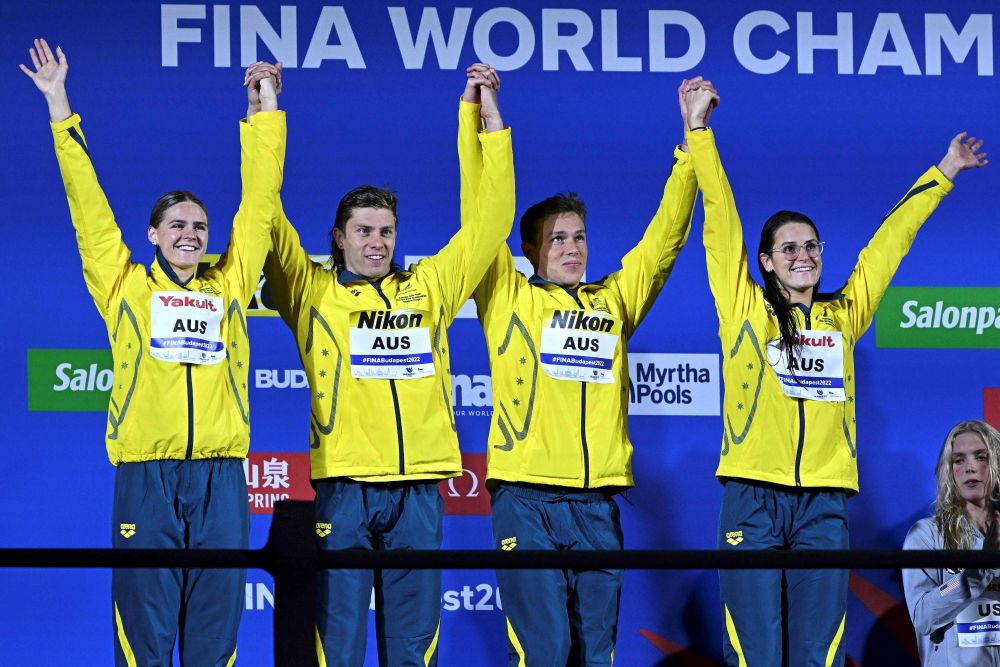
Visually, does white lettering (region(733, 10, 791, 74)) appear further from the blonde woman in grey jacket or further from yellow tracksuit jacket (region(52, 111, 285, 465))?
yellow tracksuit jacket (region(52, 111, 285, 465))

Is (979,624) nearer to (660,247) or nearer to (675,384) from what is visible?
(675,384)

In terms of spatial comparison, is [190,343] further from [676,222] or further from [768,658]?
[768,658]

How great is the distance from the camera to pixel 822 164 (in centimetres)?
441

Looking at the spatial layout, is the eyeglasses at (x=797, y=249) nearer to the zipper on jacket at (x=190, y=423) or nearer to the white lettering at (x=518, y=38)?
the white lettering at (x=518, y=38)

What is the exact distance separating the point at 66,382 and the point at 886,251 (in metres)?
2.57

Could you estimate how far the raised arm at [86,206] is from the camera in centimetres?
334

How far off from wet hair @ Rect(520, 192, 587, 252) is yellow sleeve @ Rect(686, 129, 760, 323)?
358 millimetres

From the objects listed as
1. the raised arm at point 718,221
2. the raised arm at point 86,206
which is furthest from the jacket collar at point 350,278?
the raised arm at point 718,221

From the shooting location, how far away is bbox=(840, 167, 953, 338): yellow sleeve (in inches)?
144

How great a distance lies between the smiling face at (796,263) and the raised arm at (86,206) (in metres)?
1.77

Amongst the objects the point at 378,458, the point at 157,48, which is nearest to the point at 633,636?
the point at 378,458

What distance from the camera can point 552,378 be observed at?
3.47 m

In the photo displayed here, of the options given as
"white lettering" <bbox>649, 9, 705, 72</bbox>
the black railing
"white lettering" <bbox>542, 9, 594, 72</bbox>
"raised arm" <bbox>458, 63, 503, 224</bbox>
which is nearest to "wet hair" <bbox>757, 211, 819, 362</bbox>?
"raised arm" <bbox>458, 63, 503, 224</bbox>

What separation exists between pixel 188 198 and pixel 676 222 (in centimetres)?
133
